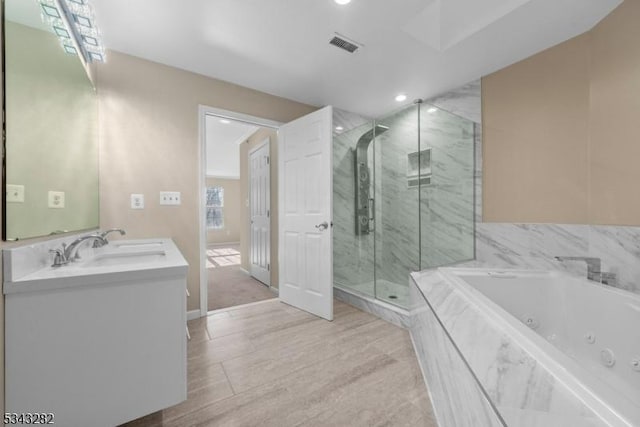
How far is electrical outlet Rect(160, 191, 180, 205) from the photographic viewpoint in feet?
7.48

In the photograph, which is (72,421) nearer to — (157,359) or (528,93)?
(157,359)

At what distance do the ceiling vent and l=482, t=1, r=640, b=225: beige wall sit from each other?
54.7 inches

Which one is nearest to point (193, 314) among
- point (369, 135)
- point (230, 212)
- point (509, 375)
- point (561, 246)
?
point (509, 375)

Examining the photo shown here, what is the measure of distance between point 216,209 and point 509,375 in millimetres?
8794

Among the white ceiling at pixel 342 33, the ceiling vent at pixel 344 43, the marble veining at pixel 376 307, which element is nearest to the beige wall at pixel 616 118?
the white ceiling at pixel 342 33

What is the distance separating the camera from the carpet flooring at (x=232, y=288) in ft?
9.66

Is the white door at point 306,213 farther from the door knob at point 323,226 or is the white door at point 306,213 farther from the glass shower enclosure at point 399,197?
the glass shower enclosure at point 399,197

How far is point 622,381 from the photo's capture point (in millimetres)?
1158

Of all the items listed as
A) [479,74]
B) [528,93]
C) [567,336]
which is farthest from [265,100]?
[567,336]

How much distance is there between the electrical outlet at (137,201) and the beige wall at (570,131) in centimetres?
319

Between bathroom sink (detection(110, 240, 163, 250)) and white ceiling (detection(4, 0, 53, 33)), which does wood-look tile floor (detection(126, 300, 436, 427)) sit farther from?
white ceiling (detection(4, 0, 53, 33))

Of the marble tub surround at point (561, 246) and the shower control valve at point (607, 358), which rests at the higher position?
the marble tub surround at point (561, 246)

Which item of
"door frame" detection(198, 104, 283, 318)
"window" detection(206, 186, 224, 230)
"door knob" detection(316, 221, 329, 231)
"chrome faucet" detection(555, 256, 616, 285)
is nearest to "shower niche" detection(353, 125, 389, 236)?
"door knob" detection(316, 221, 329, 231)

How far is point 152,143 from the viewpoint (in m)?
2.24
